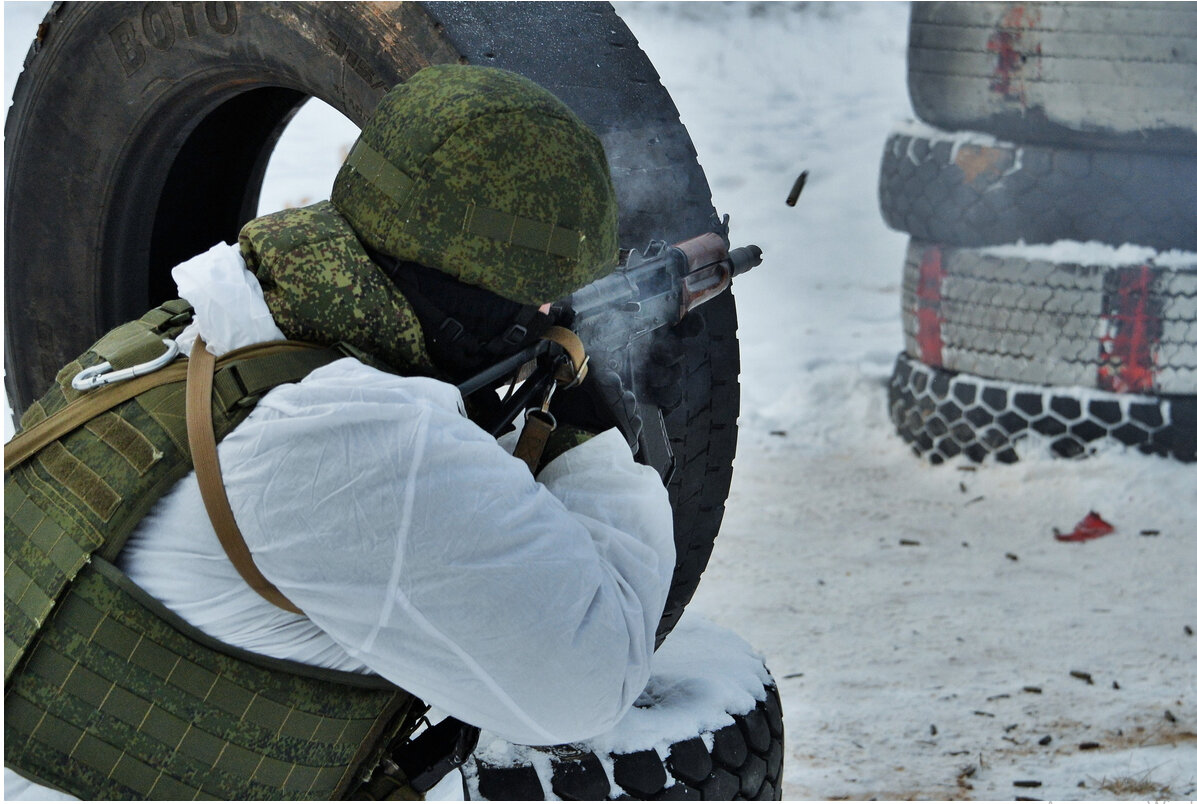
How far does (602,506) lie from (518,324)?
262 mm

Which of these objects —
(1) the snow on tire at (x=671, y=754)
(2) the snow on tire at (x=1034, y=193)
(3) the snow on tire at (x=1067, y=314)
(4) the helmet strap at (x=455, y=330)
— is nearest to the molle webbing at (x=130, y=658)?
(4) the helmet strap at (x=455, y=330)

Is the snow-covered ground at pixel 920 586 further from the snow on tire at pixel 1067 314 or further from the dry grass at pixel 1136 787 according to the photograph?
the snow on tire at pixel 1067 314

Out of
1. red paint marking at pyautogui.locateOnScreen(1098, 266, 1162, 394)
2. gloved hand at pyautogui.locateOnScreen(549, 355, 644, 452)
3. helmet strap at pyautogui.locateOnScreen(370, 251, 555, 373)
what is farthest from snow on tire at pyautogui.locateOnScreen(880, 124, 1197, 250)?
helmet strap at pyautogui.locateOnScreen(370, 251, 555, 373)

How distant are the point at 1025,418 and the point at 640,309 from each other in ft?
9.23

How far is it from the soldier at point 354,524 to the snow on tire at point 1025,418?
10.4 ft

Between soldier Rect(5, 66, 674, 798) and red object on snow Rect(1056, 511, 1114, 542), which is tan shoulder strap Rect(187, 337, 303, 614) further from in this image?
red object on snow Rect(1056, 511, 1114, 542)

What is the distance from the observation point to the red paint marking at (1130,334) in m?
4.22

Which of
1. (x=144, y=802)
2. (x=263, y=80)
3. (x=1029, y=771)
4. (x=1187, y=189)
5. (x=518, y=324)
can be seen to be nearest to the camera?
(x=144, y=802)

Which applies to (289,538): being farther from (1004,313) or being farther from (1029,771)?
(1004,313)

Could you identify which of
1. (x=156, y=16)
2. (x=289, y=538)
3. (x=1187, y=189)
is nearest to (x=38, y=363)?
(x=156, y=16)

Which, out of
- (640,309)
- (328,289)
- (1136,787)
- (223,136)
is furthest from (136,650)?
(1136,787)

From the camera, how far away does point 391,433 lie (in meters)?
1.36

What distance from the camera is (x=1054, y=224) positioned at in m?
4.39

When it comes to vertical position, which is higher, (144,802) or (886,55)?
(886,55)
